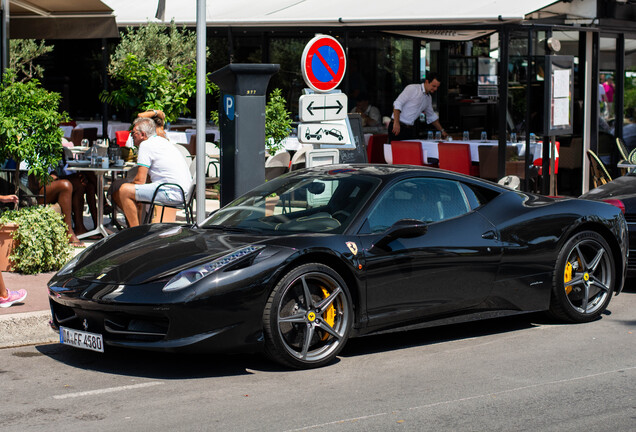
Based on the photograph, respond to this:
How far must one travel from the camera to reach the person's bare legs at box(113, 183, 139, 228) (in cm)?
1054

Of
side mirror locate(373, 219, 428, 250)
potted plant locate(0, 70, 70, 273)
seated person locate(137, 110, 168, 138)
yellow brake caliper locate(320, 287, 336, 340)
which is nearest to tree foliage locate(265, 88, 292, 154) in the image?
seated person locate(137, 110, 168, 138)

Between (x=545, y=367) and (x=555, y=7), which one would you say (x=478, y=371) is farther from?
(x=555, y=7)

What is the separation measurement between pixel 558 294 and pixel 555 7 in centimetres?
870

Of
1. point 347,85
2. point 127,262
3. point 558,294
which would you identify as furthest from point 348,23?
point 127,262

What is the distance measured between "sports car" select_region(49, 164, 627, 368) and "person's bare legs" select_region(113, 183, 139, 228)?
3389 mm

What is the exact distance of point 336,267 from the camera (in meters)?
6.28

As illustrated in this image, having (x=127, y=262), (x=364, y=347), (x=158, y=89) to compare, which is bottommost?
(x=364, y=347)

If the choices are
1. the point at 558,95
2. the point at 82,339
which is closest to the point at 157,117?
the point at 558,95

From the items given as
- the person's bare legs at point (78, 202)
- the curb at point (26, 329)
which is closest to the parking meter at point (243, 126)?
the curb at point (26, 329)

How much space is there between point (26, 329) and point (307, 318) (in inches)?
90.5

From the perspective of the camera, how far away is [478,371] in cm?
613

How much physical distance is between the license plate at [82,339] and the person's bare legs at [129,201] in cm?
437

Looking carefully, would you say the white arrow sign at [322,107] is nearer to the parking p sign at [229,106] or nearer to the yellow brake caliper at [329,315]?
Answer: the parking p sign at [229,106]

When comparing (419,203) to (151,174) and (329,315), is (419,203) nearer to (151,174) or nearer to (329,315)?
(329,315)
